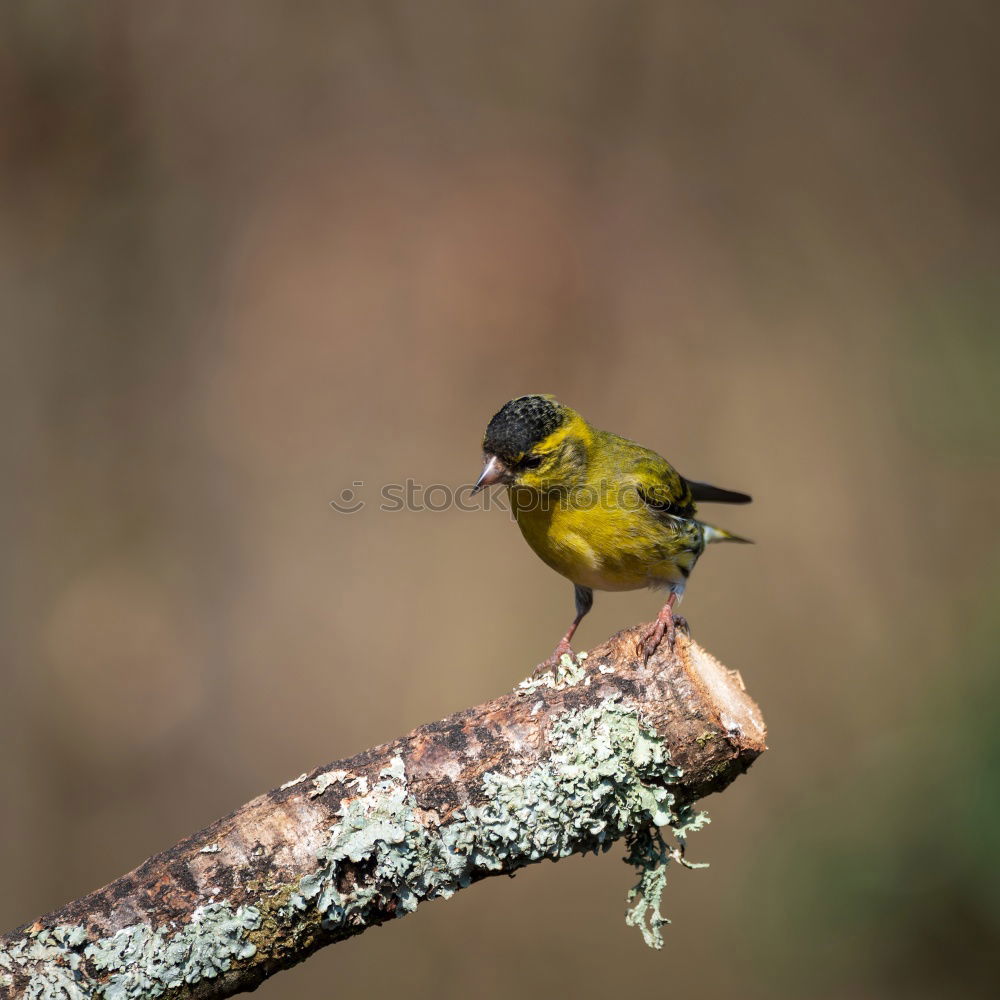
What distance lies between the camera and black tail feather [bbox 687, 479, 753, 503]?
5176mm

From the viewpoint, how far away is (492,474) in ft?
14.0

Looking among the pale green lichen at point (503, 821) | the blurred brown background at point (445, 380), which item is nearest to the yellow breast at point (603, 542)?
the pale green lichen at point (503, 821)

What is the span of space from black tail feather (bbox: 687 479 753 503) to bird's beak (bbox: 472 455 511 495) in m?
1.33

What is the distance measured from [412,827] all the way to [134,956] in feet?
2.59

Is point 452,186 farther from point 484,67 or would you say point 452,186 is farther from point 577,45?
point 577,45

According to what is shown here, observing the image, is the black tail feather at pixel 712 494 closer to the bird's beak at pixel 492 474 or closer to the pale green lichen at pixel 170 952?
the bird's beak at pixel 492 474

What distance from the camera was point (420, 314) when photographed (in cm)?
725

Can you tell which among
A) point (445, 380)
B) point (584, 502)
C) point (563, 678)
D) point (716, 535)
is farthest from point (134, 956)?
point (445, 380)

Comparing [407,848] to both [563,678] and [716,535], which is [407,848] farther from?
[716,535]

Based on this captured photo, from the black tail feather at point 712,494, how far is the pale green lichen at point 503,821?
103 inches

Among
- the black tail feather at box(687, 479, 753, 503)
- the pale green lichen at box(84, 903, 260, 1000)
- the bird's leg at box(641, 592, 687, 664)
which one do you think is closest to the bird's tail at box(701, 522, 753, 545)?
the black tail feather at box(687, 479, 753, 503)

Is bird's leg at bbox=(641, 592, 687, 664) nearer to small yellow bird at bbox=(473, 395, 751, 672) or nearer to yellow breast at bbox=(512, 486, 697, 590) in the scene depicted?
small yellow bird at bbox=(473, 395, 751, 672)

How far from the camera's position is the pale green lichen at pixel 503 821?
2559mm

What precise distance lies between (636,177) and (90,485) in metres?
4.84
